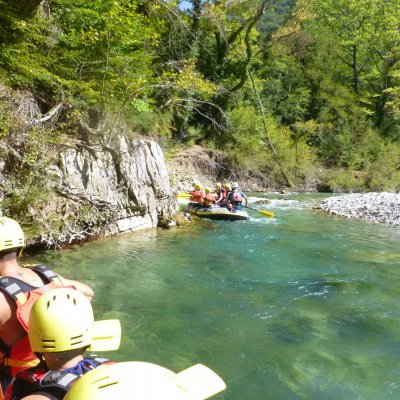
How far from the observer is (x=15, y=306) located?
2.28m

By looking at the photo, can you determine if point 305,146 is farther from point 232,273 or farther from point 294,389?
point 294,389

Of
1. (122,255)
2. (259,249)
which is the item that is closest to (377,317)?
(259,249)

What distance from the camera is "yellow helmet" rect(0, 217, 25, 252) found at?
8.39 feet

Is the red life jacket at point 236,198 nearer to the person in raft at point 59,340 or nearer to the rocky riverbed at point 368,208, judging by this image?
the rocky riverbed at point 368,208

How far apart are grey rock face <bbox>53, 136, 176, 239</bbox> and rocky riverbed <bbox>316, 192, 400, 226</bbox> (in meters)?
7.03

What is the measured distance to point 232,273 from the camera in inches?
264

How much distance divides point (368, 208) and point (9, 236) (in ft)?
45.5

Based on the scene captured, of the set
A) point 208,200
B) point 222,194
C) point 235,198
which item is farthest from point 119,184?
point 222,194

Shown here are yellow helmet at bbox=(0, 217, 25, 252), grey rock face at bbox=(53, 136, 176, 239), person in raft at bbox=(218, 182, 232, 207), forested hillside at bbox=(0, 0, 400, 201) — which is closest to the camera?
yellow helmet at bbox=(0, 217, 25, 252)

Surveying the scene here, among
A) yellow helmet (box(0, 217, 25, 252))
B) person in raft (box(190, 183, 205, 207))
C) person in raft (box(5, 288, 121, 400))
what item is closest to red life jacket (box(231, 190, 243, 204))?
person in raft (box(190, 183, 205, 207))

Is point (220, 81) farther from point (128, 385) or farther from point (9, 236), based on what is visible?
point (128, 385)

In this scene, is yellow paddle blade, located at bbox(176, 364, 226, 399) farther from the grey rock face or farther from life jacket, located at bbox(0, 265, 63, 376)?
the grey rock face

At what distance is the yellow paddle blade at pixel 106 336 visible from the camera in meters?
2.61

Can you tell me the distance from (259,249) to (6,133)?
17.5ft
